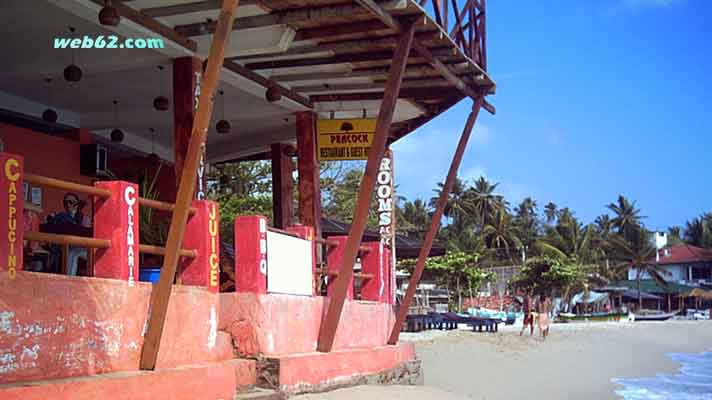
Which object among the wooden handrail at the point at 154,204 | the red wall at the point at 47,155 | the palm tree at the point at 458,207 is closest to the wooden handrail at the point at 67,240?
the wooden handrail at the point at 154,204

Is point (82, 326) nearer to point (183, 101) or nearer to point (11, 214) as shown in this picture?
point (11, 214)

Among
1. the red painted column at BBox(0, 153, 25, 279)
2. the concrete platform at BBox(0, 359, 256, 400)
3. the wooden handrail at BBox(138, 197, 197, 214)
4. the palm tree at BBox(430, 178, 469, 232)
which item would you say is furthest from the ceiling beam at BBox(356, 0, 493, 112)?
the palm tree at BBox(430, 178, 469, 232)

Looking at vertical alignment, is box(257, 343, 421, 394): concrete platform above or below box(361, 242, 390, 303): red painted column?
below

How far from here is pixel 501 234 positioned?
7394cm

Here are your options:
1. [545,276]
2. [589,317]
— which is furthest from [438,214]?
[589,317]

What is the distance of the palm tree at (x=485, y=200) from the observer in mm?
75688

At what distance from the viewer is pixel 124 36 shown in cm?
988

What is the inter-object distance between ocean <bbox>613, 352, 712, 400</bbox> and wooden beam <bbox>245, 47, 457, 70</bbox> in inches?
418

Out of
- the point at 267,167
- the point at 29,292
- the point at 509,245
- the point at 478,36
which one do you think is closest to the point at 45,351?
the point at 29,292

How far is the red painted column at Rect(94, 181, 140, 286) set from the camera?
22.4ft

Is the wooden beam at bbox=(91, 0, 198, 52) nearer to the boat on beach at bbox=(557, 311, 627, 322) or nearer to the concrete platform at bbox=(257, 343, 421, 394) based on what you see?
the concrete platform at bbox=(257, 343, 421, 394)

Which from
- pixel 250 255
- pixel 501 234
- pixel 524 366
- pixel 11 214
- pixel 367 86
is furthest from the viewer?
pixel 501 234

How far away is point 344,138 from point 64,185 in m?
7.49

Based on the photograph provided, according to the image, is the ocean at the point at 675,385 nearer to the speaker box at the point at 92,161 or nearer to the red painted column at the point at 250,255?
the speaker box at the point at 92,161
